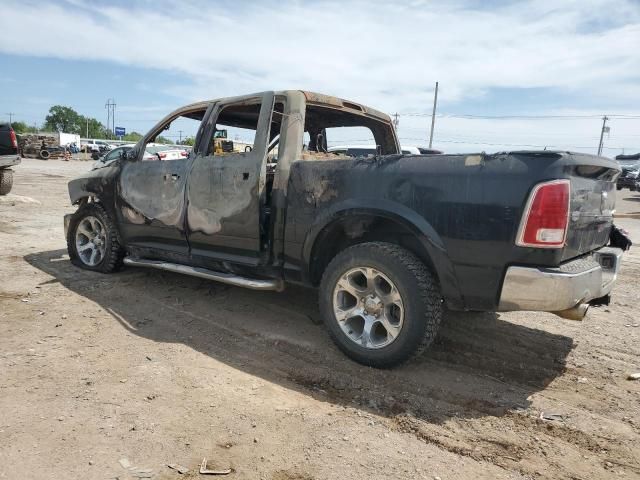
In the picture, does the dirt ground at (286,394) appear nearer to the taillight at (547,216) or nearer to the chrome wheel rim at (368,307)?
the chrome wheel rim at (368,307)

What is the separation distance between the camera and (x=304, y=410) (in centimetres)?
278

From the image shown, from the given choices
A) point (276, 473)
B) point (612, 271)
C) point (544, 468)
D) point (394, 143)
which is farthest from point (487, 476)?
point (394, 143)

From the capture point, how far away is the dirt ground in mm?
2318

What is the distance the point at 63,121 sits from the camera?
394ft

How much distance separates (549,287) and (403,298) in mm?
856

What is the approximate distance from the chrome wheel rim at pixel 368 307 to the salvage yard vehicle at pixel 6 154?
11000mm

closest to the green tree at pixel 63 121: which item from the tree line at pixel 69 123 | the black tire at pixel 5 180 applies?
the tree line at pixel 69 123

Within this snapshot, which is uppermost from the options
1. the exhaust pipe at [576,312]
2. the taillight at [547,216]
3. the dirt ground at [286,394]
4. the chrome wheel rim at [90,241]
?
the taillight at [547,216]

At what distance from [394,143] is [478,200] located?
8.67 feet

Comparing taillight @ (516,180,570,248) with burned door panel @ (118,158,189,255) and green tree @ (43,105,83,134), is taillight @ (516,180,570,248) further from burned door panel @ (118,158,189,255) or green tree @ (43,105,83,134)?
green tree @ (43,105,83,134)

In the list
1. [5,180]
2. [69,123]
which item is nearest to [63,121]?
[69,123]

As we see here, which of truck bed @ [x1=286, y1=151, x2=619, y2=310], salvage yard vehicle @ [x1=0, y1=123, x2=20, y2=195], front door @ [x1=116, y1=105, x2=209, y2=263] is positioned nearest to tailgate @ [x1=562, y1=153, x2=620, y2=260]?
truck bed @ [x1=286, y1=151, x2=619, y2=310]

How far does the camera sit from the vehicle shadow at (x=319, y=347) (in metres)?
2.99

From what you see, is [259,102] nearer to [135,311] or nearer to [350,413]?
[135,311]
